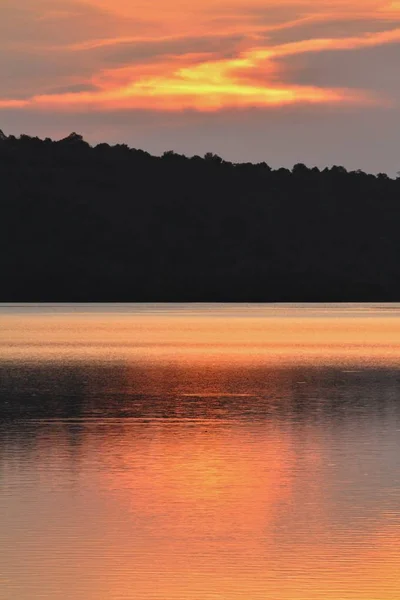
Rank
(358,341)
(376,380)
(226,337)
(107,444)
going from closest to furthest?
1. (107,444)
2. (376,380)
3. (358,341)
4. (226,337)

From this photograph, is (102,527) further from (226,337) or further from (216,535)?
(226,337)

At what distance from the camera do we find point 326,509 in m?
17.5

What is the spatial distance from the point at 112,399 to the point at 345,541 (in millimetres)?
19292

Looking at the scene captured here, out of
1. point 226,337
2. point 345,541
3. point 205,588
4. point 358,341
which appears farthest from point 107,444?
point 226,337

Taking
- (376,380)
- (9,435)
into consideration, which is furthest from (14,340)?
(9,435)

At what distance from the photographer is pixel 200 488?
19.3m

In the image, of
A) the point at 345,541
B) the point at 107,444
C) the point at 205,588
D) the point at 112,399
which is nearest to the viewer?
the point at 205,588

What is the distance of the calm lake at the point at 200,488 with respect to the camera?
547 inches

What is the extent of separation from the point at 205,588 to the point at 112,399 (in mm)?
21108

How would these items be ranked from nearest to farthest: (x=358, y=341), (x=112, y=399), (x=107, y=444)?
(x=107, y=444)
(x=112, y=399)
(x=358, y=341)

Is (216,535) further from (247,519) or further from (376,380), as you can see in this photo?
(376,380)

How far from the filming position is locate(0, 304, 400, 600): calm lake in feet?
45.6

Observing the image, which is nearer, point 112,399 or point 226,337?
point 112,399

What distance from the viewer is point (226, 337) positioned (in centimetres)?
7969
